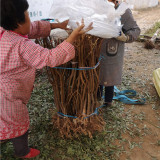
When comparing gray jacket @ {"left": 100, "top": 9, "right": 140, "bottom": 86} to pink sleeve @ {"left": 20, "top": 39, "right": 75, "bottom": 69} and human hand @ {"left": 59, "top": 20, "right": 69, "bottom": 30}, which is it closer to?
human hand @ {"left": 59, "top": 20, "right": 69, "bottom": 30}

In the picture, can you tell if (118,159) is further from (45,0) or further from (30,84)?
(45,0)

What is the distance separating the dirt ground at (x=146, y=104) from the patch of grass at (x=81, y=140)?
0.24ft

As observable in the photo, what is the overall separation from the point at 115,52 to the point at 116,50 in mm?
25

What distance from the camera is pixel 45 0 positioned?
11.2 feet

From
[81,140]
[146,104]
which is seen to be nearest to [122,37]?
[81,140]

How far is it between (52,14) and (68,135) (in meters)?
1.26

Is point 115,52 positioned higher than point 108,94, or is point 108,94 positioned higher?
point 115,52

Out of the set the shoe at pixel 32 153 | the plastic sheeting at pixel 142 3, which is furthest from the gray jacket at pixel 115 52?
the plastic sheeting at pixel 142 3

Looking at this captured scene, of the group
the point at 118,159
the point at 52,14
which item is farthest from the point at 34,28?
the point at 118,159

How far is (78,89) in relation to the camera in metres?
1.74

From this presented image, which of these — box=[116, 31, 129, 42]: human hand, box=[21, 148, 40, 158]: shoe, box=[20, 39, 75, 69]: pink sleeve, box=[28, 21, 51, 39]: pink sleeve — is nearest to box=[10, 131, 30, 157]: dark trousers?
box=[21, 148, 40, 158]: shoe

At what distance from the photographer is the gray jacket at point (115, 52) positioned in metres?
1.91

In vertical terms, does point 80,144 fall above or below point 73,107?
below

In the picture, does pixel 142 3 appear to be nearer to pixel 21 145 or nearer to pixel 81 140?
pixel 81 140
